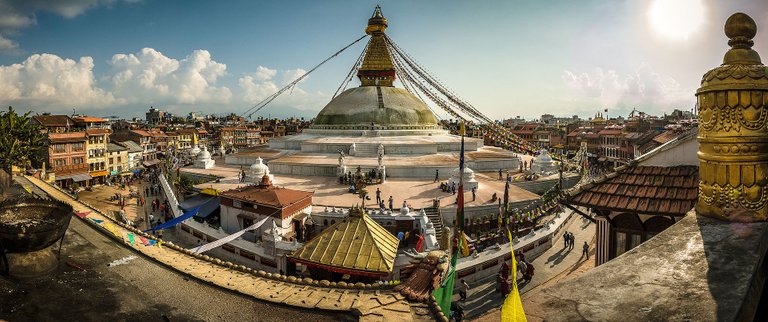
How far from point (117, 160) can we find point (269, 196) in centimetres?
3300

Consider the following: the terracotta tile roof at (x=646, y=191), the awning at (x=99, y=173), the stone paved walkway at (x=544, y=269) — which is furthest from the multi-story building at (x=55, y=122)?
the terracotta tile roof at (x=646, y=191)

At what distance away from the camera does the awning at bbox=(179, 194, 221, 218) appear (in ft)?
50.2

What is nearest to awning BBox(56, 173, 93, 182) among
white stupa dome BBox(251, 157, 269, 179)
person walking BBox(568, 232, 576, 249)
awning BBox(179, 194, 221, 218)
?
white stupa dome BBox(251, 157, 269, 179)

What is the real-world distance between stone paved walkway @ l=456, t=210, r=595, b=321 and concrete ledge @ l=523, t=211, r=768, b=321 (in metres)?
6.39

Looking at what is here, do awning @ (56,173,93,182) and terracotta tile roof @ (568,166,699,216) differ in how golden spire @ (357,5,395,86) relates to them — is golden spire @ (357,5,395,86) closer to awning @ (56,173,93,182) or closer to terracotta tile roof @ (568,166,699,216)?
awning @ (56,173,93,182)

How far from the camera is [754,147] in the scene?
2.05 m

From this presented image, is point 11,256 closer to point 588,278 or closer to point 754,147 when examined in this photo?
point 588,278

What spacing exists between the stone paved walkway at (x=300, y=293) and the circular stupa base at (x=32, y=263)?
1077 millimetres

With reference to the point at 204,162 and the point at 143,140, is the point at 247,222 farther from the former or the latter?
the point at 143,140

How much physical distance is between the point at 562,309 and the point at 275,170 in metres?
22.1

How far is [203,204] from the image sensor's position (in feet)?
51.2

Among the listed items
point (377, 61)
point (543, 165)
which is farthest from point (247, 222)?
point (377, 61)

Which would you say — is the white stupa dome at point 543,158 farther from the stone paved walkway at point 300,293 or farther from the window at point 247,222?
the stone paved walkway at point 300,293

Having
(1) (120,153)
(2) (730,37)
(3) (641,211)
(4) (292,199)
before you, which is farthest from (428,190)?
(1) (120,153)
